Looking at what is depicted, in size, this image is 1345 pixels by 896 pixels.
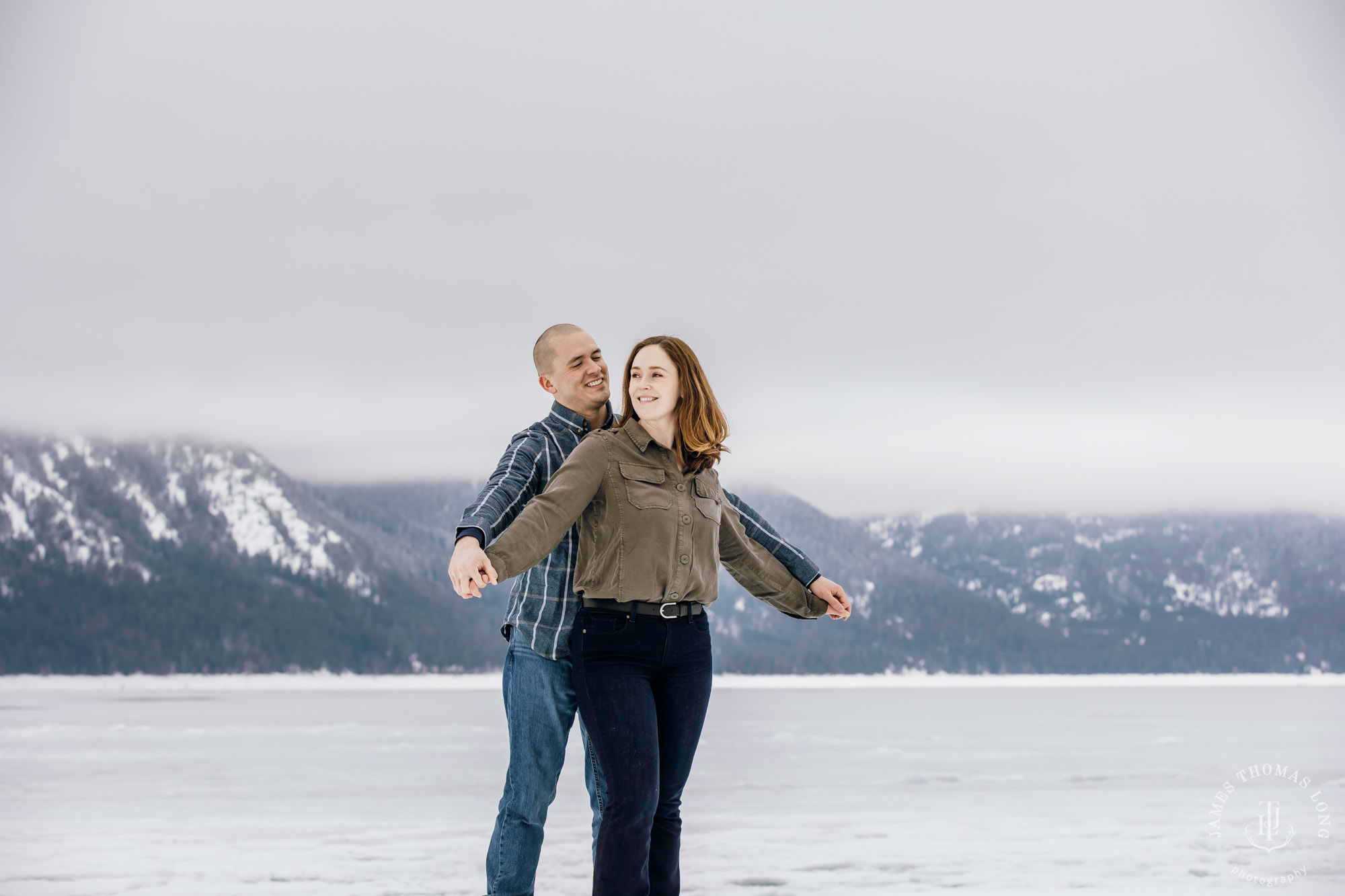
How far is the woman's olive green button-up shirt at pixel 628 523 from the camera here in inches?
98.3

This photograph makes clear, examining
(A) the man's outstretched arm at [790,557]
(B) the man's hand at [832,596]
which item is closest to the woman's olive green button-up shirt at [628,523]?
(A) the man's outstretched arm at [790,557]

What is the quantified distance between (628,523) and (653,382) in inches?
13.9

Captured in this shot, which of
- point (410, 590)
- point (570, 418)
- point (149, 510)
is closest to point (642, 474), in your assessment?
point (570, 418)

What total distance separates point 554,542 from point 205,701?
3989 cm

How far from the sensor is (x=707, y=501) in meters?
2.74

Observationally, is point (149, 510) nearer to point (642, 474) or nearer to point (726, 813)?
point (726, 813)

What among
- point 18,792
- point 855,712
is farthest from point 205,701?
point 18,792

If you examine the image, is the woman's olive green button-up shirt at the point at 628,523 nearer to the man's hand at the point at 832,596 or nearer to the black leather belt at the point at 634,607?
the black leather belt at the point at 634,607

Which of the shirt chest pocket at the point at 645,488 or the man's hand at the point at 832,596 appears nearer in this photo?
the shirt chest pocket at the point at 645,488

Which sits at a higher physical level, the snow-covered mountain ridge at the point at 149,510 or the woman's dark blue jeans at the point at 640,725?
the snow-covered mountain ridge at the point at 149,510

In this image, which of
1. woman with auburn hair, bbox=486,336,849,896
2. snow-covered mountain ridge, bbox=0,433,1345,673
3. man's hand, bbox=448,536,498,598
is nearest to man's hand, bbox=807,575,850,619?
woman with auburn hair, bbox=486,336,849,896

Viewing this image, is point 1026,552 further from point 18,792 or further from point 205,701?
point 18,792

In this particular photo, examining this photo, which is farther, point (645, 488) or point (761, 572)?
point (761, 572)

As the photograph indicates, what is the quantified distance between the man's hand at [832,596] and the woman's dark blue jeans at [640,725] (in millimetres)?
445
